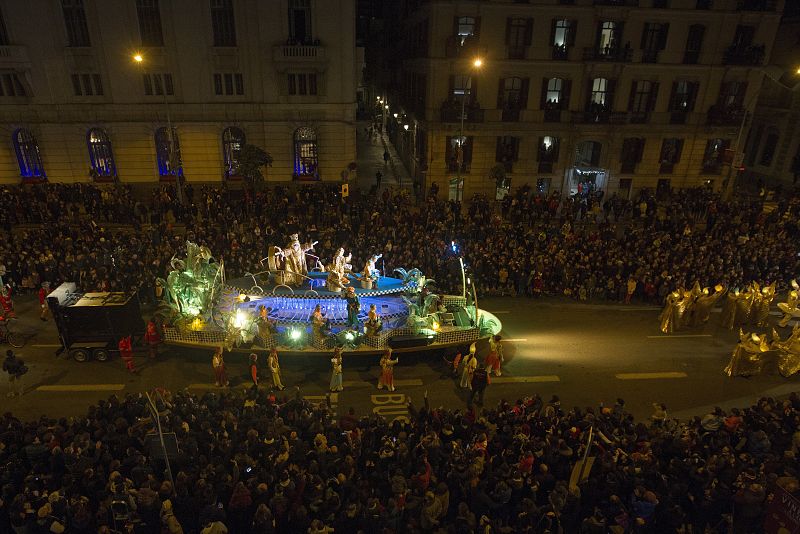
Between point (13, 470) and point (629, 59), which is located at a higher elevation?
point (629, 59)

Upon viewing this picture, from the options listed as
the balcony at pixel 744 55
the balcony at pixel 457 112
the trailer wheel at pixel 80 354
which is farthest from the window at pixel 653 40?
the trailer wheel at pixel 80 354

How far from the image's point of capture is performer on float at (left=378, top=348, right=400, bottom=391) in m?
17.1

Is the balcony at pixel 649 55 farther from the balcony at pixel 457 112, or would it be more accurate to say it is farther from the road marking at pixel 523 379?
the road marking at pixel 523 379

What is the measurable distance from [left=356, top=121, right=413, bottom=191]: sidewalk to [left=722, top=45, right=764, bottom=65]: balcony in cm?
2421

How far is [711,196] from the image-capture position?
35000mm

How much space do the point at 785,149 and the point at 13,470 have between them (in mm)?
52547

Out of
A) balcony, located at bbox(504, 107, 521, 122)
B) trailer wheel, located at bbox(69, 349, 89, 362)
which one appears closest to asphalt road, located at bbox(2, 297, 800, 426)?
trailer wheel, located at bbox(69, 349, 89, 362)

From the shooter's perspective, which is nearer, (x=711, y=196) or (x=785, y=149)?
(x=711, y=196)

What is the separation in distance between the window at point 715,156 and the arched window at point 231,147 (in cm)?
3351

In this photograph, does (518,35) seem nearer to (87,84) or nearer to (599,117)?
(599,117)

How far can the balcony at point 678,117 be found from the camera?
38000mm

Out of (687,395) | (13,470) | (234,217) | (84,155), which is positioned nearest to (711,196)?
(687,395)

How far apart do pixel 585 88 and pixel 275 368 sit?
3007 cm

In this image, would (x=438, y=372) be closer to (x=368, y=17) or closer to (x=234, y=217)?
(x=234, y=217)
